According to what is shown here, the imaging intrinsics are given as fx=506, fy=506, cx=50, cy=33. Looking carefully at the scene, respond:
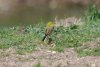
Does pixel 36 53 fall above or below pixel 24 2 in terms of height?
below

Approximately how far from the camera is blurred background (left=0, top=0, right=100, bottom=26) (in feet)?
56.3

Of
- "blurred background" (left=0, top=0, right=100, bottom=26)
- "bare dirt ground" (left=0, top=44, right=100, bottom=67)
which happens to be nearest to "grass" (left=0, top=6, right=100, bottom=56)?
"bare dirt ground" (left=0, top=44, right=100, bottom=67)

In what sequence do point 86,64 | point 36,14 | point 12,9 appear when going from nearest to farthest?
point 86,64
point 36,14
point 12,9

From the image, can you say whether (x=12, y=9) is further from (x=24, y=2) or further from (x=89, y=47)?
(x=89, y=47)

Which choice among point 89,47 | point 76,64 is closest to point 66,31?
point 89,47

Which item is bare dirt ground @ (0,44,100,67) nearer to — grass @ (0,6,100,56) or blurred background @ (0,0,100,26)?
grass @ (0,6,100,56)

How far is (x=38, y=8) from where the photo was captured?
779 inches

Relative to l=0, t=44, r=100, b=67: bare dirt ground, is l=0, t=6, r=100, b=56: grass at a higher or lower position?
higher

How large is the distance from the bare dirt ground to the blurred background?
21.9 ft

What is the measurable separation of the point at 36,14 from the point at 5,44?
7833mm

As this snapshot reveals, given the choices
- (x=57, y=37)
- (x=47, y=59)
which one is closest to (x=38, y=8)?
(x=57, y=37)

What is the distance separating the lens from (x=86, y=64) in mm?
8602

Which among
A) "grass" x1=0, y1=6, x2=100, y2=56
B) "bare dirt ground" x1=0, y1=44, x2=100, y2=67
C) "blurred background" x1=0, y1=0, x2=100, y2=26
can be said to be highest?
"blurred background" x1=0, y1=0, x2=100, y2=26

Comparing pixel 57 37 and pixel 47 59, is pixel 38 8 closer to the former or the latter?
pixel 57 37
